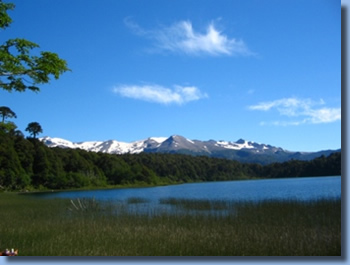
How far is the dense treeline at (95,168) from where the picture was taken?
76.7 ft

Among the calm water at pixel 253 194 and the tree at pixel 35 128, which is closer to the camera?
the tree at pixel 35 128

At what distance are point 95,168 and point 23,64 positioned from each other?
23.5m

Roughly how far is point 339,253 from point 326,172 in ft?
69.9

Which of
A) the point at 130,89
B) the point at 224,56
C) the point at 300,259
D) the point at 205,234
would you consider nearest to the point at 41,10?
the point at 130,89

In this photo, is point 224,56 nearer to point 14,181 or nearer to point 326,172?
point 326,172

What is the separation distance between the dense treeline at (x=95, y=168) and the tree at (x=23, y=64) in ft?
27.6

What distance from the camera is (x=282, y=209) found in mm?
11758

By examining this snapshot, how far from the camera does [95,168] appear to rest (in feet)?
99.7

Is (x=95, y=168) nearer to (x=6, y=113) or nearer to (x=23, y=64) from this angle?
(x=6, y=113)

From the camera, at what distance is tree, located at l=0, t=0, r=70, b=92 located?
7.22 metres

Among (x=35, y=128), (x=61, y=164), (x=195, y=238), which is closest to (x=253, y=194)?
(x=61, y=164)

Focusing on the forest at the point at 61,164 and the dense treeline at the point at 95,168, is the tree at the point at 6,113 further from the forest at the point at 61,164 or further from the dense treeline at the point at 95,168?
the dense treeline at the point at 95,168

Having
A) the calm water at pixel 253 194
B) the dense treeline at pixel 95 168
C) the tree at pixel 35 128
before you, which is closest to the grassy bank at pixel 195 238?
the tree at pixel 35 128

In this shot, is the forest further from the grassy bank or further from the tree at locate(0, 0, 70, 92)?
the grassy bank
